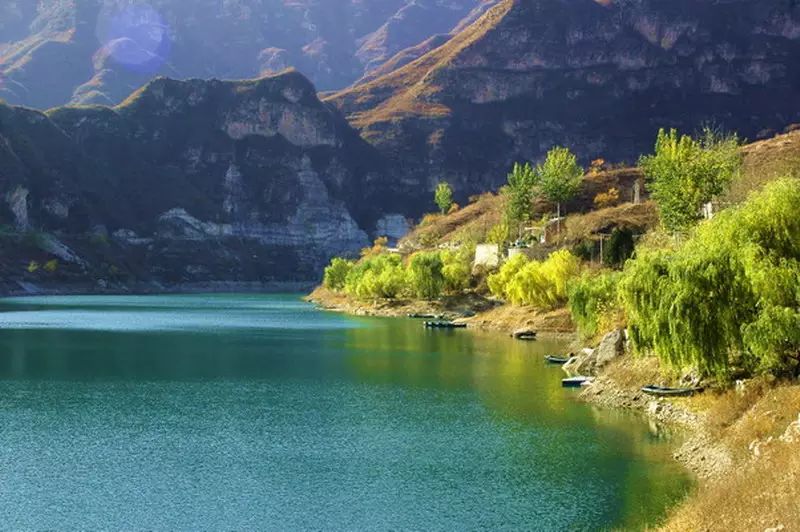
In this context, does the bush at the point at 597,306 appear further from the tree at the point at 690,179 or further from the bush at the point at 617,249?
the bush at the point at 617,249

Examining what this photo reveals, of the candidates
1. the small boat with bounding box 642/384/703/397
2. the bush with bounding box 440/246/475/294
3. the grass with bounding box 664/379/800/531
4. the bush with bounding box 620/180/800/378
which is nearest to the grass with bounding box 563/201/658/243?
the bush with bounding box 440/246/475/294

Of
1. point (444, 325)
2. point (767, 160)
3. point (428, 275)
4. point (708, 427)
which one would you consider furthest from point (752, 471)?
point (767, 160)

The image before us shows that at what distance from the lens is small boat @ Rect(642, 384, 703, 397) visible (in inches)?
1569

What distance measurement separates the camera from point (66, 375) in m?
57.5

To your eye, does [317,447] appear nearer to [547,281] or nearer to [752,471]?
[752,471]

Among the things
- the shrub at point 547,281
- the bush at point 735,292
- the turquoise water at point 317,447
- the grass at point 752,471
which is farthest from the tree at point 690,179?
the grass at point 752,471

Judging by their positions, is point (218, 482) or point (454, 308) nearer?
point (218, 482)

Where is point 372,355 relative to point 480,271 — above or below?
below

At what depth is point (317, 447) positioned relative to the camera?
3603cm

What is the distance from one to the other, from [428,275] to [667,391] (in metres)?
80.7

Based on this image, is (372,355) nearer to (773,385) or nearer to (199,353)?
(199,353)

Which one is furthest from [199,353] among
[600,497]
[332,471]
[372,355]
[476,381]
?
[600,497]

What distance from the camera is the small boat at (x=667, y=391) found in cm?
3984

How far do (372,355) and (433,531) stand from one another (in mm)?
45362
